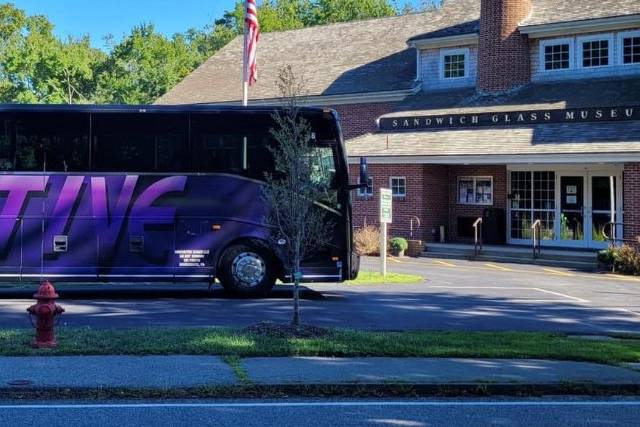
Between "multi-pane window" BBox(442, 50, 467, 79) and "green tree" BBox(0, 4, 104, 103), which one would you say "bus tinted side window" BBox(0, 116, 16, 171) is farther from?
"green tree" BBox(0, 4, 104, 103)

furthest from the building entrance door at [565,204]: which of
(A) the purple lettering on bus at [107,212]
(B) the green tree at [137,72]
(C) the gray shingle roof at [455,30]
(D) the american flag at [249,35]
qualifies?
(B) the green tree at [137,72]

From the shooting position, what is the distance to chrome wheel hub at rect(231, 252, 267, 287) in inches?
583

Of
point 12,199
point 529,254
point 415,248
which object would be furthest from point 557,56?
point 12,199

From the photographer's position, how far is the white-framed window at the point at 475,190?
1101 inches

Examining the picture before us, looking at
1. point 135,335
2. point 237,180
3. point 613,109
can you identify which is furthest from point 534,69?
point 135,335

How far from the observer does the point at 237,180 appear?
14719 millimetres

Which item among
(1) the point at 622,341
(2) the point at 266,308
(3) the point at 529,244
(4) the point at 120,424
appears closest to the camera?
A: (4) the point at 120,424

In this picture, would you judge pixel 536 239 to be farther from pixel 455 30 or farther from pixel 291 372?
Answer: pixel 291 372

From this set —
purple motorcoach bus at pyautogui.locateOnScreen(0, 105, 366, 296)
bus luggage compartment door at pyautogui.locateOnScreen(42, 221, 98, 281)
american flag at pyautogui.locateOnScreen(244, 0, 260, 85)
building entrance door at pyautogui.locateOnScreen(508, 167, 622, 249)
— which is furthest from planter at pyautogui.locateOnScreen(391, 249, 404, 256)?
bus luggage compartment door at pyautogui.locateOnScreen(42, 221, 98, 281)

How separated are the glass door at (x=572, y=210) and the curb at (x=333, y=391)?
61.4 feet

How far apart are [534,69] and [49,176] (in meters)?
20.1

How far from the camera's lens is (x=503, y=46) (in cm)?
2891

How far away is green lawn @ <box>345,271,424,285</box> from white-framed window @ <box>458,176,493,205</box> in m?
8.83

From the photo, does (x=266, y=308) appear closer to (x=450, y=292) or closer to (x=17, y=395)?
(x=450, y=292)
